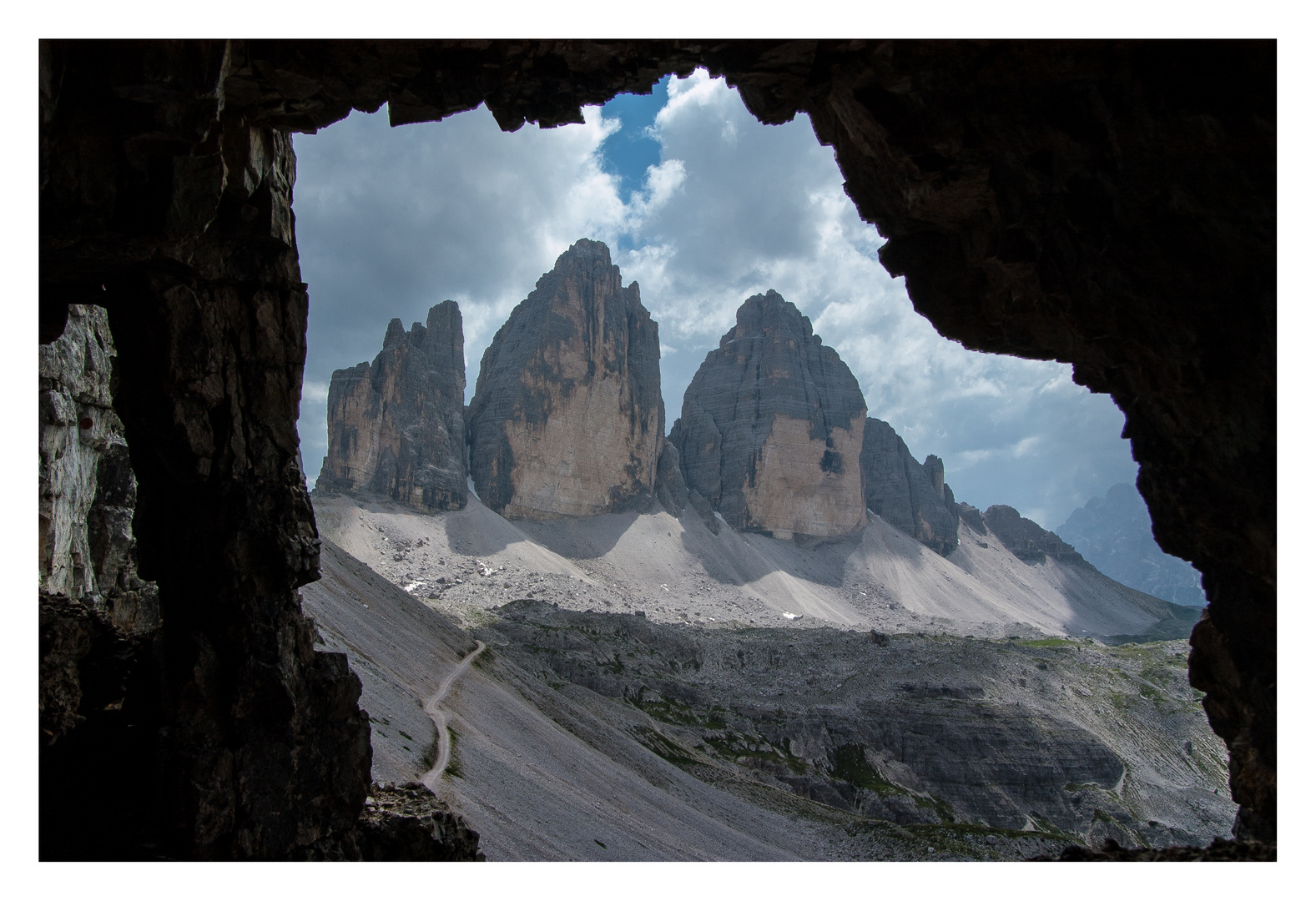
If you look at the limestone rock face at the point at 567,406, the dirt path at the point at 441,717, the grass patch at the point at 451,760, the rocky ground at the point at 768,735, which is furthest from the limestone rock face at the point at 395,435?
the grass patch at the point at 451,760

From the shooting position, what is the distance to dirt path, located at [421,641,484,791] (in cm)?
2969

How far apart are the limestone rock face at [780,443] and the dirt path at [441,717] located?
133 m

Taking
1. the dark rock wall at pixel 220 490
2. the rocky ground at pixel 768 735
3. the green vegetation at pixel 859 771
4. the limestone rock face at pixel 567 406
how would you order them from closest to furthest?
the dark rock wall at pixel 220 490 → the rocky ground at pixel 768 735 → the green vegetation at pixel 859 771 → the limestone rock face at pixel 567 406

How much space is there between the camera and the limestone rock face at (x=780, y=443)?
609 ft

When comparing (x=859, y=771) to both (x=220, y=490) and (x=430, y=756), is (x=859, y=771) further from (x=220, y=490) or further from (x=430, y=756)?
(x=220, y=490)

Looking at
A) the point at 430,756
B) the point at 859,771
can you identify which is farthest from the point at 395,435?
the point at 430,756

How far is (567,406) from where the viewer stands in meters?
161

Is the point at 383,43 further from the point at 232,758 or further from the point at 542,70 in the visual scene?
the point at 232,758

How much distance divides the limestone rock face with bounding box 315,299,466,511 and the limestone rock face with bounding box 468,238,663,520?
1089 cm

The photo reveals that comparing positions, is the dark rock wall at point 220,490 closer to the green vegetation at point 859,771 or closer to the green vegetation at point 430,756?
the green vegetation at point 430,756

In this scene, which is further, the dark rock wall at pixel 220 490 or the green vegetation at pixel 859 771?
the green vegetation at pixel 859 771

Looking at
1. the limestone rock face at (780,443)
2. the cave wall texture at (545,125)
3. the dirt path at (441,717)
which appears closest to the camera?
the cave wall texture at (545,125)

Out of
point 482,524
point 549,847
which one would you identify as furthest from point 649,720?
point 482,524

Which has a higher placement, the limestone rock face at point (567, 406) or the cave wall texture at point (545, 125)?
the limestone rock face at point (567, 406)
